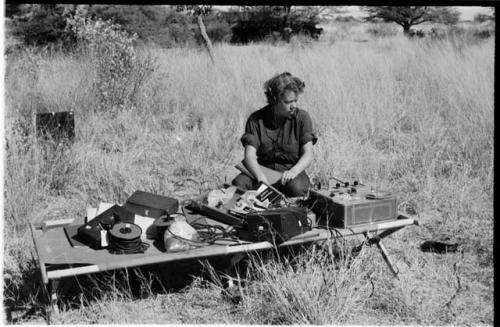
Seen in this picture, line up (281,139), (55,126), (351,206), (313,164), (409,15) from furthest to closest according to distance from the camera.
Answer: (409,15), (55,126), (313,164), (281,139), (351,206)

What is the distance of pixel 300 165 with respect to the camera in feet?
15.3

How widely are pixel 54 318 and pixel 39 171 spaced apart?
91.7 inches

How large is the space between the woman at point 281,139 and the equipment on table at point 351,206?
64 cm

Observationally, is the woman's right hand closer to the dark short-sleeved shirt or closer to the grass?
the dark short-sleeved shirt

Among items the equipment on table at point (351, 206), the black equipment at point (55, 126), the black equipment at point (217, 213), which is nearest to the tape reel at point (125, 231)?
the black equipment at point (217, 213)

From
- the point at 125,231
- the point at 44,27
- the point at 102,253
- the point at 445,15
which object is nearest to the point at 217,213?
the point at 125,231

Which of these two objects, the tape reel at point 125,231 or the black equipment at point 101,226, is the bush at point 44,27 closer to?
the black equipment at point 101,226

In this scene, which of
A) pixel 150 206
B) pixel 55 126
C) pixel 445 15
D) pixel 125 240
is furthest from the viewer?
pixel 445 15

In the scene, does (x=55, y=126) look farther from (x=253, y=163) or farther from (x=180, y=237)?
(x=180, y=237)

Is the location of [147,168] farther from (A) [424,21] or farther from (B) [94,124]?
(A) [424,21]

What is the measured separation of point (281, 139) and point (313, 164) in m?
1.19

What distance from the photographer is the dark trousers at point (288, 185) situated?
15.1 ft

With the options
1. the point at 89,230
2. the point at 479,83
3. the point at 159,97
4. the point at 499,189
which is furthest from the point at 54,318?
the point at 479,83

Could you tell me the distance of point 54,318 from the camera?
3277 mm
